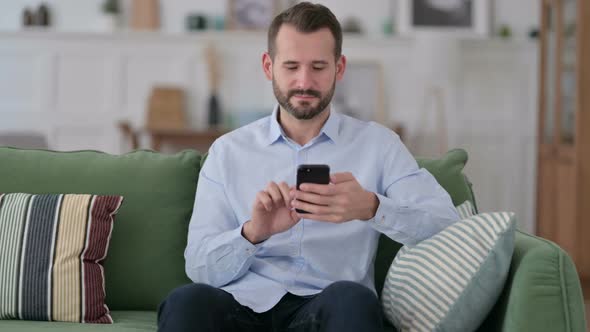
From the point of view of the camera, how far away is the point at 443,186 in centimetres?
204

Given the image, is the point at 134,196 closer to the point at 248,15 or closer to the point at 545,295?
the point at 545,295

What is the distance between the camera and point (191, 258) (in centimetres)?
177

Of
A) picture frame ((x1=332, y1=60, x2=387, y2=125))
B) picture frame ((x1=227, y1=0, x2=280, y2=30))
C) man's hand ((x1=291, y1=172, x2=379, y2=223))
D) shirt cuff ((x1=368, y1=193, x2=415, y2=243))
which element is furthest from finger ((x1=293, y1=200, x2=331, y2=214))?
picture frame ((x1=227, y1=0, x2=280, y2=30))

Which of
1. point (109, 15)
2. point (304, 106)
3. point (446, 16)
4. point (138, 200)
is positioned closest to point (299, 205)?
point (304, 106)

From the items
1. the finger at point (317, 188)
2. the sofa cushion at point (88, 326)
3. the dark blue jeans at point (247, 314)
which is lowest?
the sofa cushion at point (88, 326)

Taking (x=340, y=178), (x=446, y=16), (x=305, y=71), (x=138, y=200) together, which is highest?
(x=446, y=16)

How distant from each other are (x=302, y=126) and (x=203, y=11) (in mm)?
3867

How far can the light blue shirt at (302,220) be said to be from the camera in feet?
5.59

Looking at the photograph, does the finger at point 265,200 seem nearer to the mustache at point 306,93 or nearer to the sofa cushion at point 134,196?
the mustache at point 306,93

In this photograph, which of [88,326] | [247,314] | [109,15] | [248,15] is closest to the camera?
[247,314]

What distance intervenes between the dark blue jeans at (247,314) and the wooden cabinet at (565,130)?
306cm

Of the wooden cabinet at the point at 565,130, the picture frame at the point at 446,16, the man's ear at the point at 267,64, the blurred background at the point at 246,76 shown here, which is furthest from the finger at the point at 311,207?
the picture frame at the point at 446,16

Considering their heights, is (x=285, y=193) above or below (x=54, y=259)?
above

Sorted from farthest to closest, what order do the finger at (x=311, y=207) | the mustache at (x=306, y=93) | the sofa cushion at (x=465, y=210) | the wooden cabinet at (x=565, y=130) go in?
the wooden cabinet at (x=565, y=130) < the sofa cushion at (x=465, y=210) < the mustache at (x=306, y=93) < the finger at (x=311, y=207)
